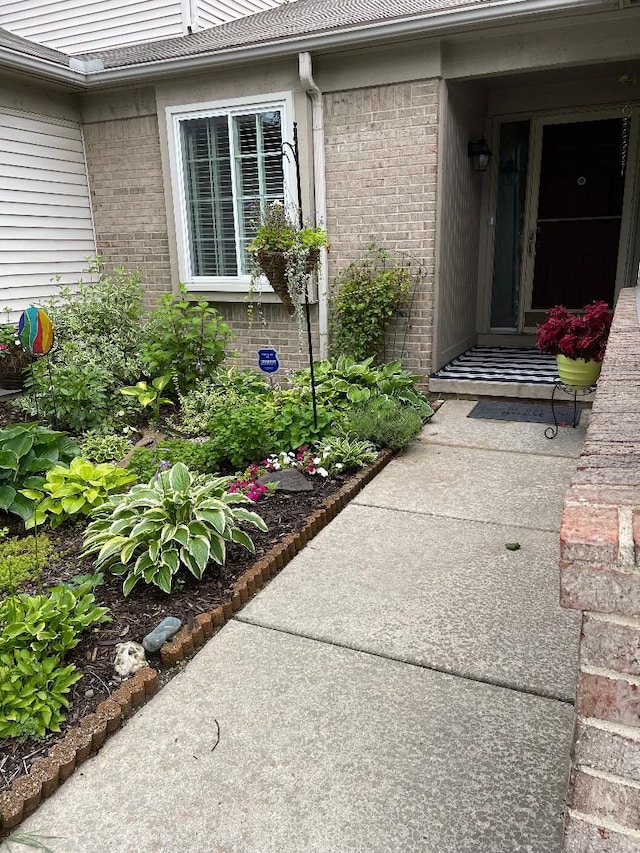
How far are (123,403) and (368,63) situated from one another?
3.83m

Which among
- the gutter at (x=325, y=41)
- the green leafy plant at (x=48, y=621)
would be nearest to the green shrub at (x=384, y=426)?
the green leafy plant at (x=48, y=621)

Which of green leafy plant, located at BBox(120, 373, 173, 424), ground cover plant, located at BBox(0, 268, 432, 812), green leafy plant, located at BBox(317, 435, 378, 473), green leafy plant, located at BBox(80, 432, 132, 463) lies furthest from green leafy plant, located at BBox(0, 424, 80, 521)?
green leafy plant, located at BBox(317, 435, 378, 473)

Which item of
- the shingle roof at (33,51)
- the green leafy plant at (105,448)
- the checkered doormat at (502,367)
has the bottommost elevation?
the green leafy plant at (105,448)

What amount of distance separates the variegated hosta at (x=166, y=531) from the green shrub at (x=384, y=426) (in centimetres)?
159

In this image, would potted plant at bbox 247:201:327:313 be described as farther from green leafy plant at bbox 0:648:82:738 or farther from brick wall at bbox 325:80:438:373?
green leafy plant at bbox 0:648:82:738

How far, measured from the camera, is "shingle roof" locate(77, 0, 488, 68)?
5.52 m

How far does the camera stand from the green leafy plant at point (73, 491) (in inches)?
138

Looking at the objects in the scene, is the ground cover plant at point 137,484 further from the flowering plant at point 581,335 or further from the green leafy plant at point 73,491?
the flowering plant at point 581,335

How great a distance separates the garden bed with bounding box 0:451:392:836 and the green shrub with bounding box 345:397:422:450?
2.65ft

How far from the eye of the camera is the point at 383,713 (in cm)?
207

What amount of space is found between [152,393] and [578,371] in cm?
347

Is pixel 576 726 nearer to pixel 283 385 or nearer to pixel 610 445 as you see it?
pixel 610 445

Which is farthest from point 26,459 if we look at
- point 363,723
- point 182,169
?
point 182,169

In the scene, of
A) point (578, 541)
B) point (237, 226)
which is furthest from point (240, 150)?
point (578, 541)
